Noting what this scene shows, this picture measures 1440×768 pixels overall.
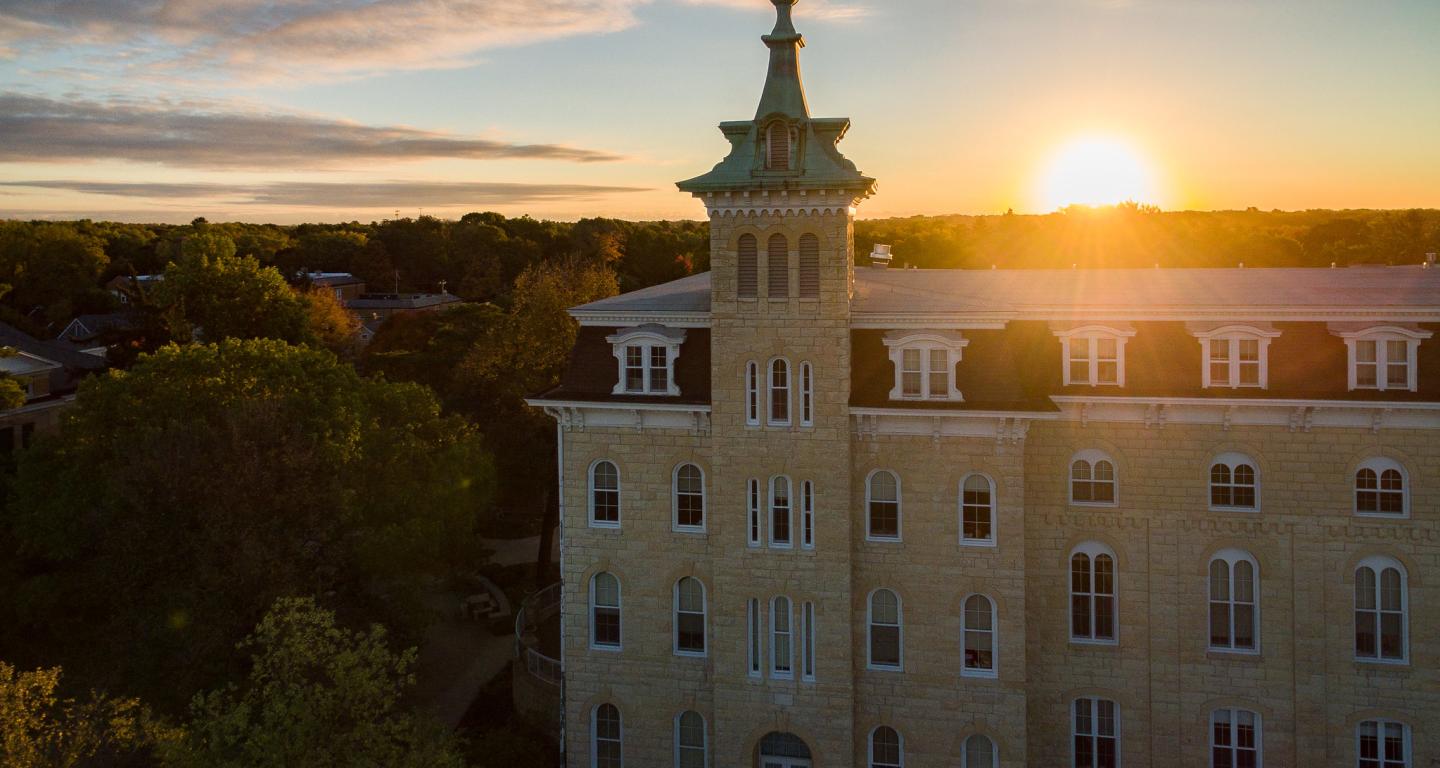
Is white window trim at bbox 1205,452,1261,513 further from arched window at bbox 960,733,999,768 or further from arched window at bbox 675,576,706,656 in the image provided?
arched window at bbox 675,576,706,656

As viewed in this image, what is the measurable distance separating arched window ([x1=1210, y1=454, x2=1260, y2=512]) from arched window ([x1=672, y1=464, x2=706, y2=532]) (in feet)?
45.9

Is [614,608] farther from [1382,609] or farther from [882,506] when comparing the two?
[1382,609]

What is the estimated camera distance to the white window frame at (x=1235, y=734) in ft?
89.0

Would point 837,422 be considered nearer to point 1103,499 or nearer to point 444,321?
point 1103,499

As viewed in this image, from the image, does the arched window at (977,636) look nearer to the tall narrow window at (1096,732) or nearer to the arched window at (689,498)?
the tall narrow window at (1096,732)

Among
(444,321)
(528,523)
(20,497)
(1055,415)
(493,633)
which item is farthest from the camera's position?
(444,321)

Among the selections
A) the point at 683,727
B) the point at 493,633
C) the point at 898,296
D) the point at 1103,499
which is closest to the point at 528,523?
the point at 493,633

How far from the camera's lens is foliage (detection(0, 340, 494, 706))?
104 feet

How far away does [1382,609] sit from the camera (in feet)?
87.0

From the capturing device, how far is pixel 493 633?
43219mm

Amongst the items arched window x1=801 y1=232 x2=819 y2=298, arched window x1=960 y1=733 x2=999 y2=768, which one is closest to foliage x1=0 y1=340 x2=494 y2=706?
arched window x1=801 y1=232 x2=819 y2=298

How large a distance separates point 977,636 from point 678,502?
30.1ft

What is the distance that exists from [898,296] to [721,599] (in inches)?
407

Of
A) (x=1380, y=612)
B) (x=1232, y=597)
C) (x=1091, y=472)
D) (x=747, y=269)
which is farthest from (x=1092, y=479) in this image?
(x=747, y=269)
